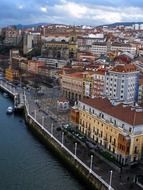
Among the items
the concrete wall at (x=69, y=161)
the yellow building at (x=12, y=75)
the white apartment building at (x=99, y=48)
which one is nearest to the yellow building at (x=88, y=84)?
the concrete wall at (x=69, y=161)

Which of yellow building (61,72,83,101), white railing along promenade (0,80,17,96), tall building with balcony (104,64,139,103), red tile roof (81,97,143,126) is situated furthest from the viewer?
white railing along promenade (0,80,17,96)

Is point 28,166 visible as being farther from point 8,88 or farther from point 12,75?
point 12,75

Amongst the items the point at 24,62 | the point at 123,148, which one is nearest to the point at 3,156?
the point at 123,148

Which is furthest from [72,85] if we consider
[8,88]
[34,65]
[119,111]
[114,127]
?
[114,127]

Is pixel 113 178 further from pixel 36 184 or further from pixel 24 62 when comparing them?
pixel 24 62

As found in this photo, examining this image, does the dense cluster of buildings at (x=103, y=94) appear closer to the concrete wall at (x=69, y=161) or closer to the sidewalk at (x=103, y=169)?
the sidewalk at (x=103, y=169)

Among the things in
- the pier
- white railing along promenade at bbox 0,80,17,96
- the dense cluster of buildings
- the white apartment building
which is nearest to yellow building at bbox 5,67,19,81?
the dense cluster of buildings

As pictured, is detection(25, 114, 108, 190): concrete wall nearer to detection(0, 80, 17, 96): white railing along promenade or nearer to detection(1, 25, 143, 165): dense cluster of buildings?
detection(1, 25, 143, 165): dense cluster of buildings
